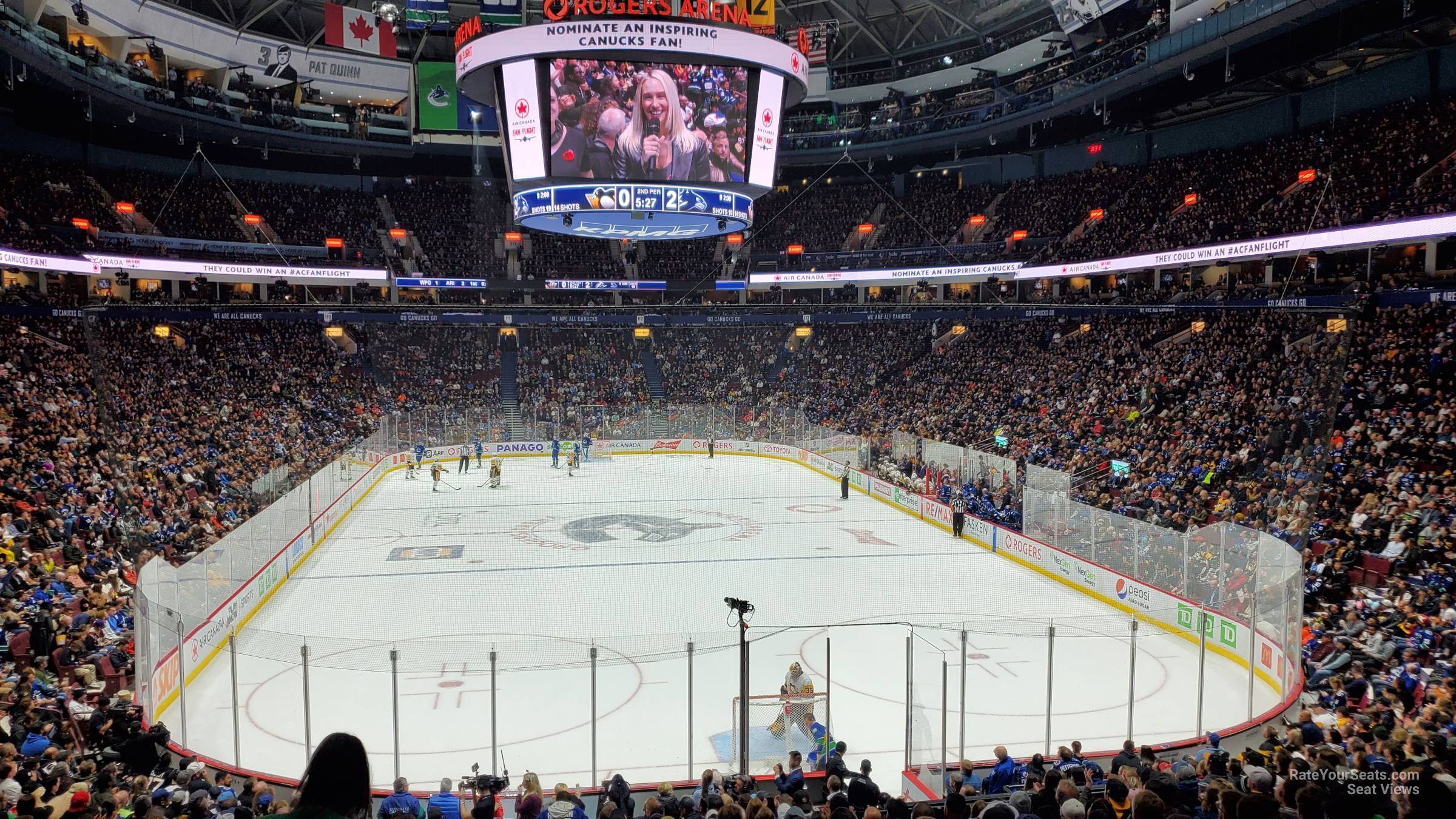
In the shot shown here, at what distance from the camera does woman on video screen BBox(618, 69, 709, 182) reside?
20.5 m

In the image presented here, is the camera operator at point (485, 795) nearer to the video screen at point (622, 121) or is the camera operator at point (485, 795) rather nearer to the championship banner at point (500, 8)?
the video screen at point (622, 121)

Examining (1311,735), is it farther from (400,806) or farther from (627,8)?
(627,8)

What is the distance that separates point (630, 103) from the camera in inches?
811

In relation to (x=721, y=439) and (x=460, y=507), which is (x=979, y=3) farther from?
(x=460, y=507)

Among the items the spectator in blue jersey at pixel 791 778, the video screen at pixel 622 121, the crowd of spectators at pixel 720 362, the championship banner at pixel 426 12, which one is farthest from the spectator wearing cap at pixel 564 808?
the crowd of spectators at pixel 720 362

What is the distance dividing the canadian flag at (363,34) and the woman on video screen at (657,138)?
1273 centimetres

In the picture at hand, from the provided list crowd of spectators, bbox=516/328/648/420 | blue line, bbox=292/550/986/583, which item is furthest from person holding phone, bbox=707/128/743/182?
crowd of spectators, bbox=516/328/648/420

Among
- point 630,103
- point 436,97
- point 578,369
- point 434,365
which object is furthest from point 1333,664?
point 434,365

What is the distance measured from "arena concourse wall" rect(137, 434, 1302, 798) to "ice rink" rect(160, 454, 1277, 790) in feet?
0.91

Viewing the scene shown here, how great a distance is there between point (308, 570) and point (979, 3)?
32.9 meters

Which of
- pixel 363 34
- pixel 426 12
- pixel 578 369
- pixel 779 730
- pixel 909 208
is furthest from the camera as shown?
pixel 909 208

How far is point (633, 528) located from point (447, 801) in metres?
16.4

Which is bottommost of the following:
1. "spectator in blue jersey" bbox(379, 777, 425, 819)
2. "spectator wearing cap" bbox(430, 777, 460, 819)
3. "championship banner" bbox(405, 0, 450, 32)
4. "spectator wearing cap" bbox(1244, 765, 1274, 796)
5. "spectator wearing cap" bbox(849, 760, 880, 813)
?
"spectator wearing cap" bbox(430, 777, 460, 819)

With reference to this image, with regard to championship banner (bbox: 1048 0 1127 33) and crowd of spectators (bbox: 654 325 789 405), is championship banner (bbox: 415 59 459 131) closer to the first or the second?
crowd of spectators (bbox: 654 325 789 405)
